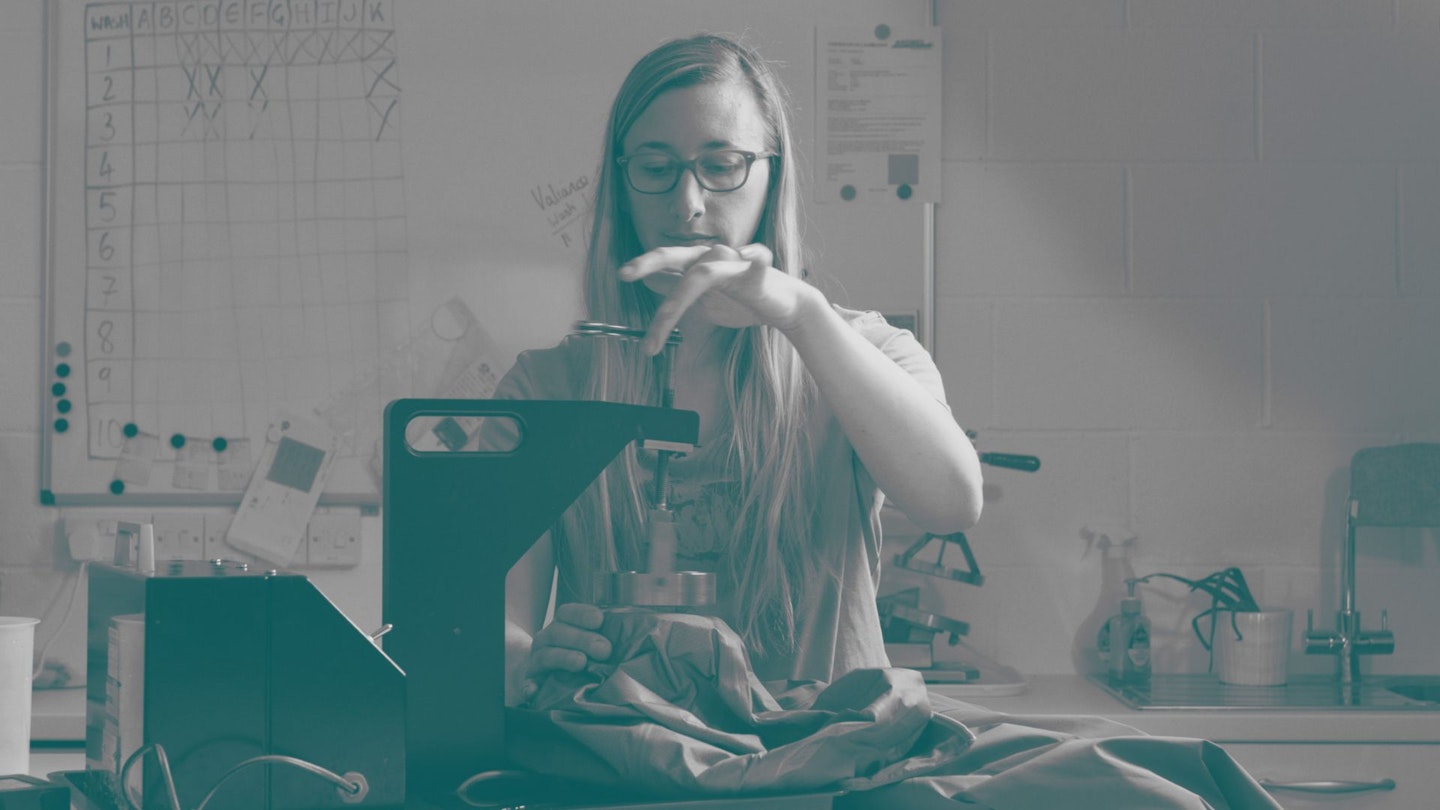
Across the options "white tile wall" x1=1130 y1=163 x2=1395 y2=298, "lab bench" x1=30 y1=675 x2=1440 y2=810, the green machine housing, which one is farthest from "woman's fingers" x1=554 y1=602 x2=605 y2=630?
"white tile wall" x1=1130 y1=163 x2=1395 y2=298

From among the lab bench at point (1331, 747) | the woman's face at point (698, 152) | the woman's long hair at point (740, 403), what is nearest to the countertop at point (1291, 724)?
the lab bench at point (1331, 747)

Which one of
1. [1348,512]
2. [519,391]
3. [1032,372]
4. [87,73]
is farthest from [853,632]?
[87,73]

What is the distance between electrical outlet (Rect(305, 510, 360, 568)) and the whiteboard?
42 mm

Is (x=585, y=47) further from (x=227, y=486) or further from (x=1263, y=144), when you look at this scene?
(x=1263, y=144)

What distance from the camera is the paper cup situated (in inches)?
91.5

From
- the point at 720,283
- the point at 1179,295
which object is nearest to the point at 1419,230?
the point at 1179,295

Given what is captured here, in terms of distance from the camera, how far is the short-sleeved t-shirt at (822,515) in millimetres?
1300

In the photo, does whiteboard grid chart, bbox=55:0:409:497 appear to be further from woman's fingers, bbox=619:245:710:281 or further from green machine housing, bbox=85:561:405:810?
green machine housing, bbox=85:561:405:810

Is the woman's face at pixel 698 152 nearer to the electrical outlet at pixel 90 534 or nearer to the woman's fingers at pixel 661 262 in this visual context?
the woman's fingers at pixel 661 262

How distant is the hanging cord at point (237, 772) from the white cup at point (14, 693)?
395 millimetres

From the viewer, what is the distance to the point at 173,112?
2.57m

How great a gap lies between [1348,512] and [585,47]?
155 cm

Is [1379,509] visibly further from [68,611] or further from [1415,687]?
[68,611]

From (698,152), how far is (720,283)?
1.25ft
